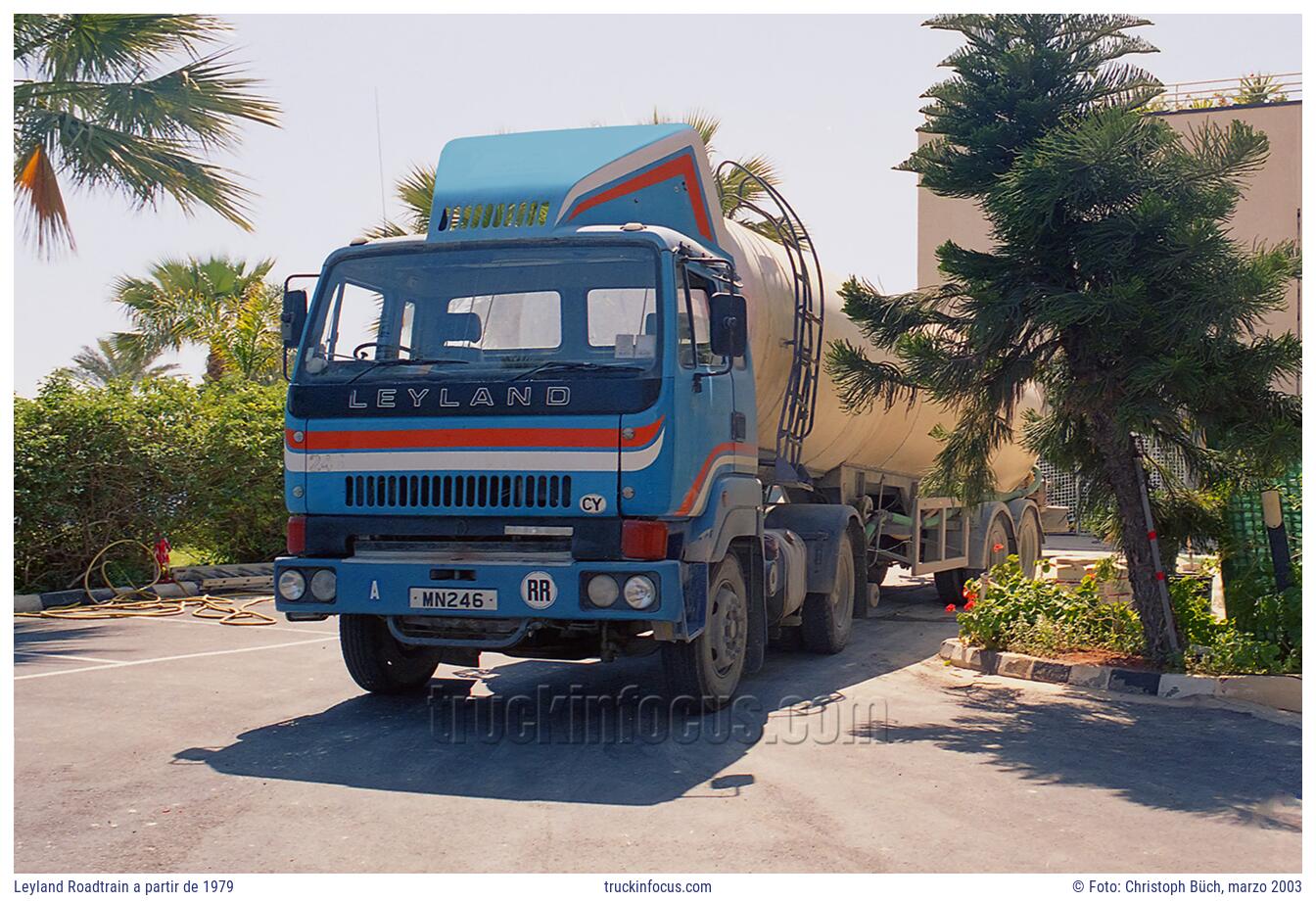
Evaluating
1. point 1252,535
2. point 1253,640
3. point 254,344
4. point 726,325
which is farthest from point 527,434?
point 254,344

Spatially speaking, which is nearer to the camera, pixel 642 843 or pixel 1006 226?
pixel 642 843

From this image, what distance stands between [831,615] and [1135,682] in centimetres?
259

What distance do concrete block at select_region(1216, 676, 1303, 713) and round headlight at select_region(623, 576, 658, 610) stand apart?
4.01 meters

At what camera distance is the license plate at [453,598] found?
23.7ft

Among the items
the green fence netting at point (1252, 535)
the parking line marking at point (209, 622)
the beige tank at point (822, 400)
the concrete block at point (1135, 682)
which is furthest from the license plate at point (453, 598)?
the green fence netting at point (1252, 535)

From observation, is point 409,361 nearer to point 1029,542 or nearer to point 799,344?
point 799,344

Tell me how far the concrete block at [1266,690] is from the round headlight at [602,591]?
4193 mm

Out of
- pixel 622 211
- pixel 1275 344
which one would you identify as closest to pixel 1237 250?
pixel 1275 344

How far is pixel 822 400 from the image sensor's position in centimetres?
1059

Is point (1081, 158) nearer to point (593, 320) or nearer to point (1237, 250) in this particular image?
point (1237, 250)

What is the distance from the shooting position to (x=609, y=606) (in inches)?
279

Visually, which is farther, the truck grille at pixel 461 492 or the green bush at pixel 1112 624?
the green bush at pixel 1112 624

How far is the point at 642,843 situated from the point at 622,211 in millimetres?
4368

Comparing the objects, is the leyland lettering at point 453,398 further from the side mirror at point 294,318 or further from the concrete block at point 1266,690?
the concrete block at point 1266,690
